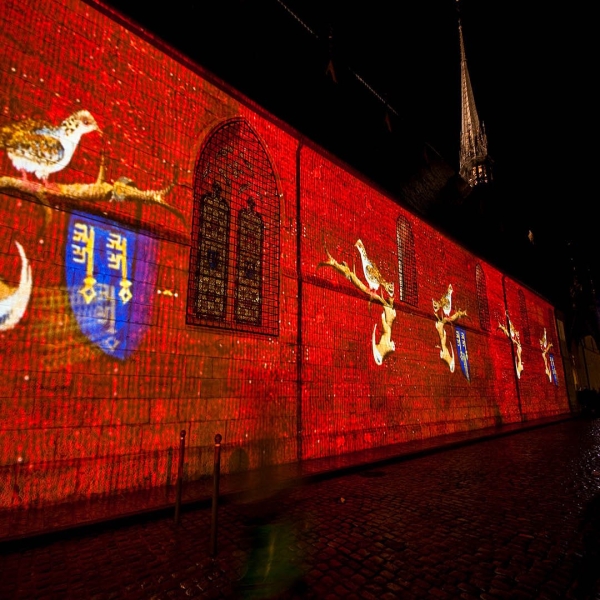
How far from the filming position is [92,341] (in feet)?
14.7

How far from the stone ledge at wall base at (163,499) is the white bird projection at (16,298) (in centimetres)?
201

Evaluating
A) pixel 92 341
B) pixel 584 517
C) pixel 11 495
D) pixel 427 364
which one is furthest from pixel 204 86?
pixel 427 364

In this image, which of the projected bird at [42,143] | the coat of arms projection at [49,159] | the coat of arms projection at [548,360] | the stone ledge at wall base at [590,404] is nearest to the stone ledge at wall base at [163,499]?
the coat of arms projection at [49,159]

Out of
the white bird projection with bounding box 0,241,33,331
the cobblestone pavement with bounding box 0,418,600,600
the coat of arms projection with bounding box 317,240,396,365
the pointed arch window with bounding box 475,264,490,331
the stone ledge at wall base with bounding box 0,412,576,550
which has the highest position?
the pointed arch window with bounding box 475,264,490,331

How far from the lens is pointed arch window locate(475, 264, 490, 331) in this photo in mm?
14552

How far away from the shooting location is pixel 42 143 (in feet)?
14.4

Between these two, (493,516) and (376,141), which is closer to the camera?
(493,516)

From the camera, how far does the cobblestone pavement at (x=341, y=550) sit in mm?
2471

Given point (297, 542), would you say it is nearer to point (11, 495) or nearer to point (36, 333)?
point (11, 495)

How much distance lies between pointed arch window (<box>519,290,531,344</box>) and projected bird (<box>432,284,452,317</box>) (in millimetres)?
8757

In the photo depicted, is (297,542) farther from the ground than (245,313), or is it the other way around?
(245,313)

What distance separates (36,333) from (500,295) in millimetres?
17993

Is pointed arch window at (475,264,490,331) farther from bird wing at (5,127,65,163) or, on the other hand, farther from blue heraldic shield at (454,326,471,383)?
bird wing at (5,127,65,163)

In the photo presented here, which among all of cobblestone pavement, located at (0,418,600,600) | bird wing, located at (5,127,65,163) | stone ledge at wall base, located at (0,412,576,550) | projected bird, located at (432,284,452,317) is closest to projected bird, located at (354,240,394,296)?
projected bird, located at (432,284,452,317)
